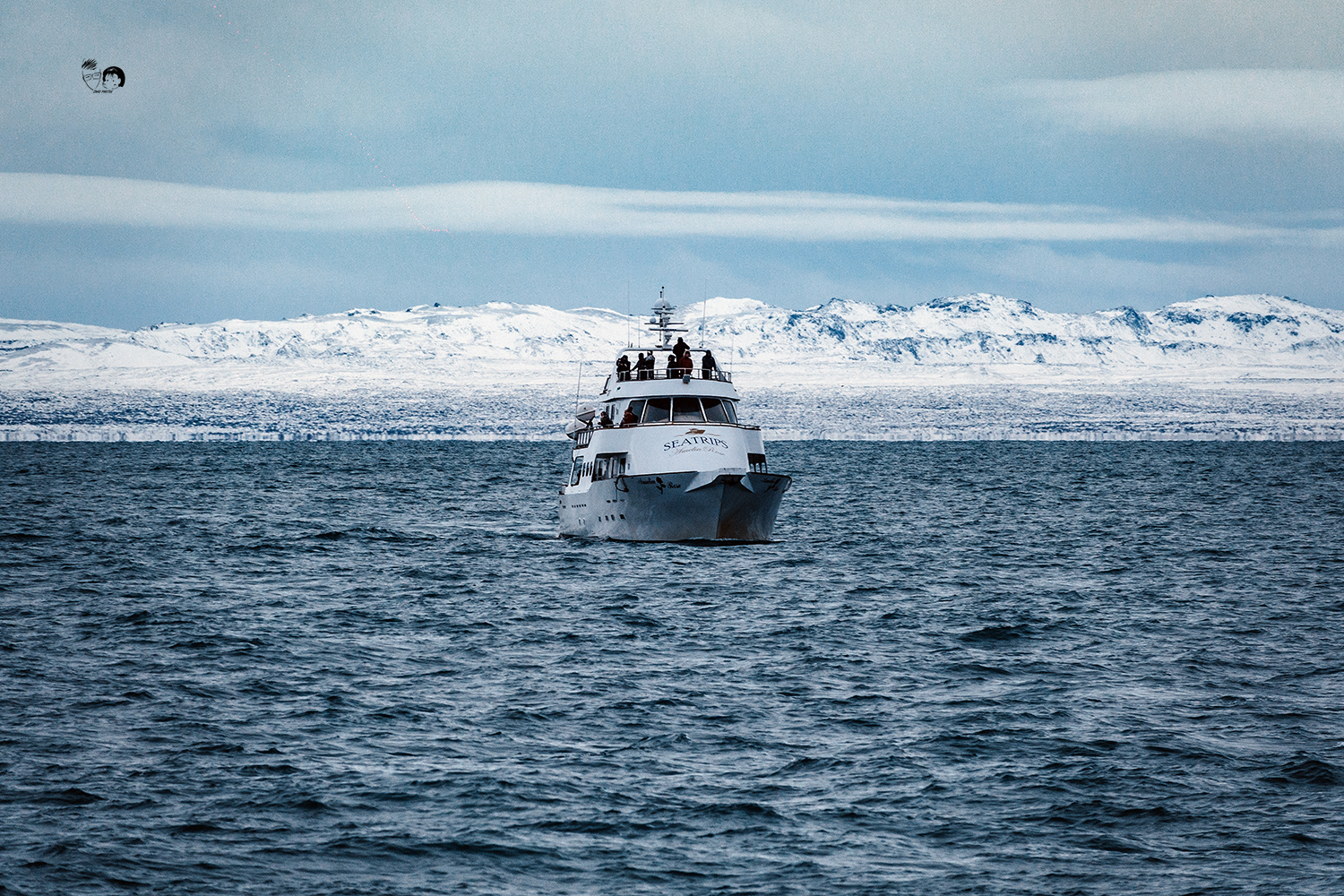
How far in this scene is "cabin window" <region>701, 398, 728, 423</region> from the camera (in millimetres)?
47969

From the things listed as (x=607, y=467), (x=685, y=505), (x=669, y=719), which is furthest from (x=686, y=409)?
(x=669, y=719)

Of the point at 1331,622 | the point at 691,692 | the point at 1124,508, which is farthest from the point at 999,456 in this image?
the point at 691,692

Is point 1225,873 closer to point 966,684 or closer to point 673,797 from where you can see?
point 673,797

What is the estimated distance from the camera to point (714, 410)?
48094 millimetres

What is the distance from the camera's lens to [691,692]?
83.9 feet

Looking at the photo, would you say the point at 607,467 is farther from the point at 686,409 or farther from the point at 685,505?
the point at 686,409

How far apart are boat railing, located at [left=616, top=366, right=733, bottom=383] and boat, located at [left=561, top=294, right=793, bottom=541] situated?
4 centimetres

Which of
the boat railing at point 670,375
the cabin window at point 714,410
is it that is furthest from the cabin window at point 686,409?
the boat railing at point 670,375

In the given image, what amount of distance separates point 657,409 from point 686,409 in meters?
1.06

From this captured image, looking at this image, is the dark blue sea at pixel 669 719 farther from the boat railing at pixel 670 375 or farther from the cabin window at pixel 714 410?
the boat railing at pixel 670 375

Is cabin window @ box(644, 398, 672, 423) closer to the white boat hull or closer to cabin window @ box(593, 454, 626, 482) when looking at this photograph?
cabin window @ box(593, 454, 626, 482)

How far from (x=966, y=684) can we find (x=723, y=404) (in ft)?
75.7

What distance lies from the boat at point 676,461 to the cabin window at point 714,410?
0.10ft

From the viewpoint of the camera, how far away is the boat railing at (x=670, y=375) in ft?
160
